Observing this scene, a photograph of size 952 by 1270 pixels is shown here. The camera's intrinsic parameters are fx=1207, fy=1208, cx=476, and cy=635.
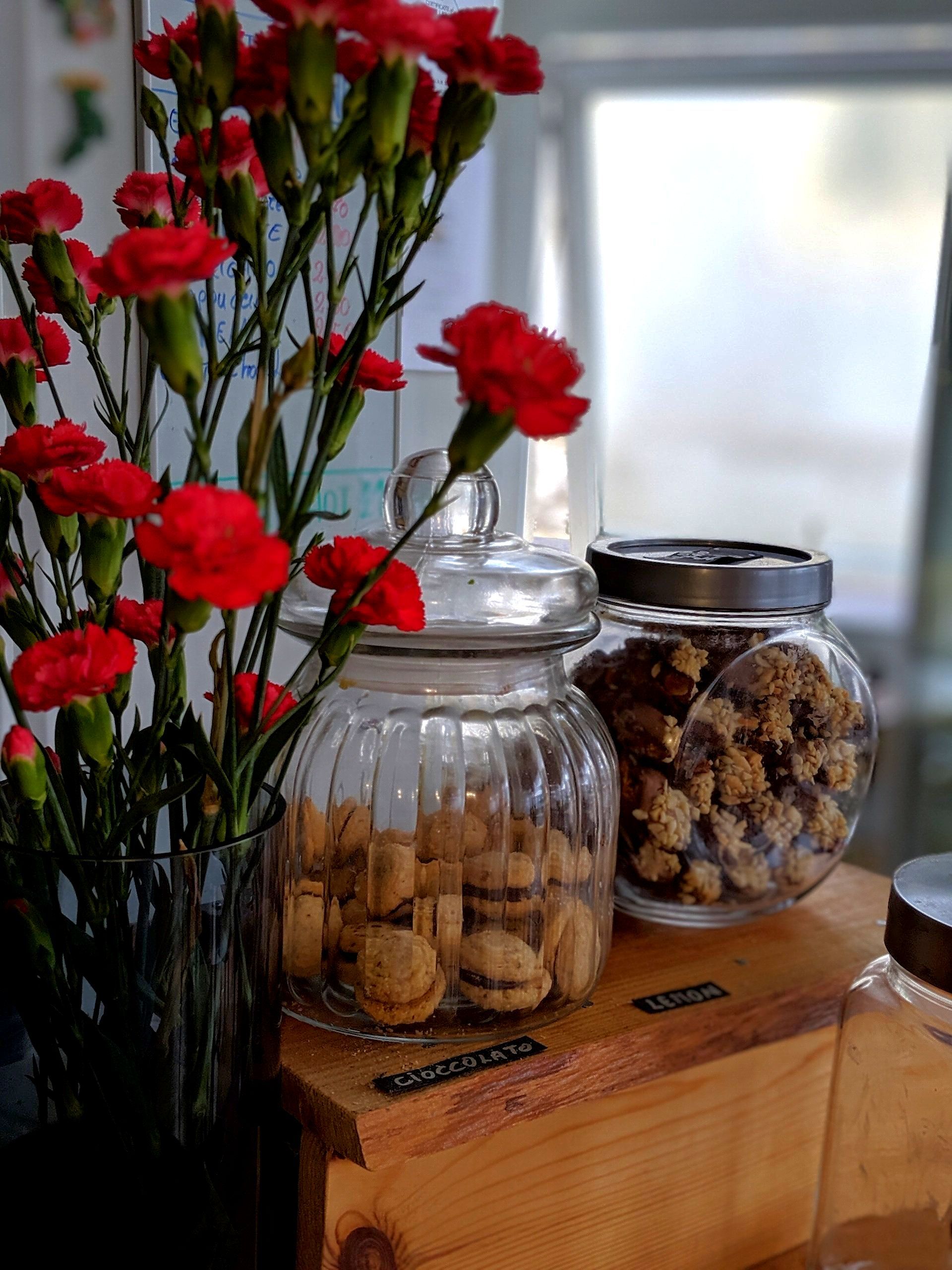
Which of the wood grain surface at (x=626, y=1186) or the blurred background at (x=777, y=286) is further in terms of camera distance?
the blurred background at (x=777, y=286)

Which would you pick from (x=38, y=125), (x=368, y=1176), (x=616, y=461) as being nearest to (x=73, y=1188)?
(x=368, y=1176)

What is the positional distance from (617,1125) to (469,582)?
0.99ft

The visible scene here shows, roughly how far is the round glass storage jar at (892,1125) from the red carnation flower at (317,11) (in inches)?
17.4

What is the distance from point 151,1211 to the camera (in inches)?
19.0

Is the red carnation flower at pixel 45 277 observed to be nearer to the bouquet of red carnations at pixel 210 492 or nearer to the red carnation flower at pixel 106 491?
the bouquet of red carnations at pixel 210 492

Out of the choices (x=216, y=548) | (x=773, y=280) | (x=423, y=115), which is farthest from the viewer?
(x=773, y=280)

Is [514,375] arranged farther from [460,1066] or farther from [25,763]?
[460,1066]

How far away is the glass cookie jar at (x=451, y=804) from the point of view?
57 centimetres

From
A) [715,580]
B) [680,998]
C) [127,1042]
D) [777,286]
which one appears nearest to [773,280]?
[777,286]

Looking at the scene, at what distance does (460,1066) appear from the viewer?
56cm

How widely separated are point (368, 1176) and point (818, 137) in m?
1.67

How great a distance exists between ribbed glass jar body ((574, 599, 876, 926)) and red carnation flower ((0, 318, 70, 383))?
0.34 m

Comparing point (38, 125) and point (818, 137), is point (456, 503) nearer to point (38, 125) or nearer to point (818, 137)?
point (38, 125)

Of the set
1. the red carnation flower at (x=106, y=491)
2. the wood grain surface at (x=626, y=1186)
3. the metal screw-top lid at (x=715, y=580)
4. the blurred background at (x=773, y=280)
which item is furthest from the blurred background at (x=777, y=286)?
the red carnation flower at (x=106, y=491)
